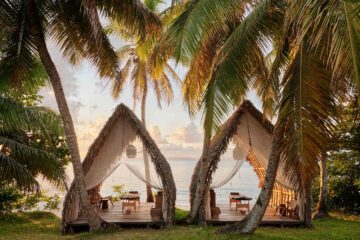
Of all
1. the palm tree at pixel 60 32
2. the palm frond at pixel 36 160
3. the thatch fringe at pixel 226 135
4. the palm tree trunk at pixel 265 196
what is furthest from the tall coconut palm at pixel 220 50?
the palm frond at pixel 36 160

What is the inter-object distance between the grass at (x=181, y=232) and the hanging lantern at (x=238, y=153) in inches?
76.5

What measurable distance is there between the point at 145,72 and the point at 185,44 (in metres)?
9.59

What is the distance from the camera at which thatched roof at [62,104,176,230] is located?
9586 mm

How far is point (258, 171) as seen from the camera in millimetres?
13242

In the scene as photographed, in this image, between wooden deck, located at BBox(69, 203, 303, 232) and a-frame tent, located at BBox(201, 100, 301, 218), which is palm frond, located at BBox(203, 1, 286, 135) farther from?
wooden deck, located at BBox(69, 203, 303, 232)

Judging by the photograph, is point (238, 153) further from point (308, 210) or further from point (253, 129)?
point (308, 210)

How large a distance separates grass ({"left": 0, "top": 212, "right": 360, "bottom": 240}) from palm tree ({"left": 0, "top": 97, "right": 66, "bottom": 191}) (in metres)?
1.25

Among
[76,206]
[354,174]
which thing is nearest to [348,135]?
[354,174]

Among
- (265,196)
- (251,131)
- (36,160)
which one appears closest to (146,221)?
(36,160)

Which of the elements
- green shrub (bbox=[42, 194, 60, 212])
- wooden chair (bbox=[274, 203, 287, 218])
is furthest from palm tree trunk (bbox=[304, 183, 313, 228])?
green shrub (bbox=[42, 194, 60, 212])

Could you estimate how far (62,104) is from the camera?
8.19 meters

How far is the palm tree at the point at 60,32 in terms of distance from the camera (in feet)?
25.7

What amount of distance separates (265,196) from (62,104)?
14.6ft

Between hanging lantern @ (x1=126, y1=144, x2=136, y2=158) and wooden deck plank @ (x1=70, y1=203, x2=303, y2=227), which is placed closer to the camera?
wooden deck plank @ (x1=70, y1=203, x2=303, y2=227)
